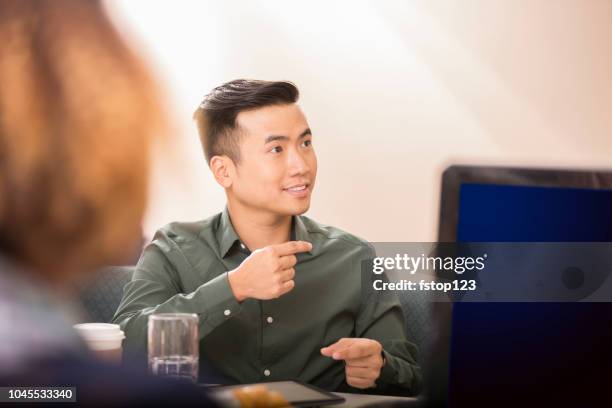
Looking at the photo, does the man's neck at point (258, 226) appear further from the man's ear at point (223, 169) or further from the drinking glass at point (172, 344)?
the drinking glass at point (172, 344)

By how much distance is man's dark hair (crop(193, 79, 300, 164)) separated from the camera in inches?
68.2

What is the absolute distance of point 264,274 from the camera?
4.18 feet

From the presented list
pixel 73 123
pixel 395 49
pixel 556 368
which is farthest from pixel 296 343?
pixel 395 49

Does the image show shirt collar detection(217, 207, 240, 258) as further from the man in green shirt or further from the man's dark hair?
the man's dark hair

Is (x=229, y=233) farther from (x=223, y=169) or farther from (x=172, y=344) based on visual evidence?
(x=172, y=344)

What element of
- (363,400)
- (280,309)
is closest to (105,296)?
(280,309)

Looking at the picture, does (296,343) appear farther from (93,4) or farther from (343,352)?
(93,4)

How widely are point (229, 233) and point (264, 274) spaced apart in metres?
0.39

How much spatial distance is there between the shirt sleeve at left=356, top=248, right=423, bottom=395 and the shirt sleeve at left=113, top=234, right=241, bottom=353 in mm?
302

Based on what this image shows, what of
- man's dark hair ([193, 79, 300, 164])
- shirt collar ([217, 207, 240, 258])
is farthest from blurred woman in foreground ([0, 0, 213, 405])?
man's dark hair ([193, 79, 300, 164])

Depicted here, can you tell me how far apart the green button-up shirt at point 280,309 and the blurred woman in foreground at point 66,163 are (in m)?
1.05

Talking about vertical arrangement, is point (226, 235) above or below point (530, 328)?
above

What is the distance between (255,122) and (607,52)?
1.55 meters

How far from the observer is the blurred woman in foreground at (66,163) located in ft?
1.11
